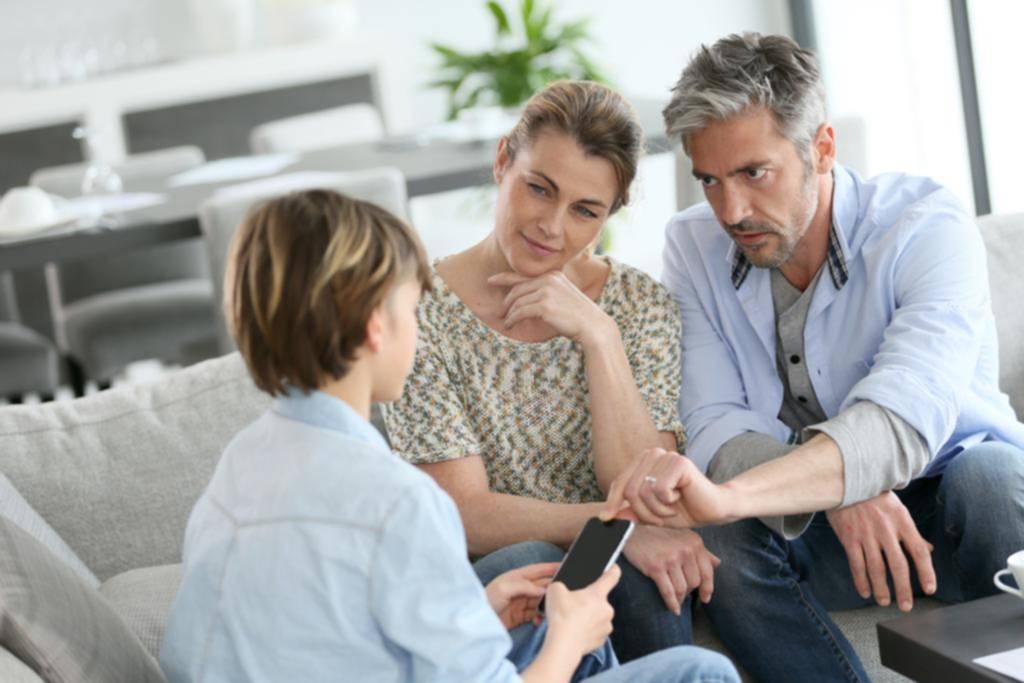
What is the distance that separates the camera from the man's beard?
2.15 m

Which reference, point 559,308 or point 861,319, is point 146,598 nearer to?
point 559,308

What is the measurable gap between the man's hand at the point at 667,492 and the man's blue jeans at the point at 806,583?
15cm

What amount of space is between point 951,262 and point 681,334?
41 centimetres

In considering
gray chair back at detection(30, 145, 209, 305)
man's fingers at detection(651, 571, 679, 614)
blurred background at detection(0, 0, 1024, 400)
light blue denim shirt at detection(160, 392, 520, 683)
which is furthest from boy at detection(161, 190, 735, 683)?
gray chair back at detection(30, 145, 209, 305)

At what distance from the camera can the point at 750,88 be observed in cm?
210

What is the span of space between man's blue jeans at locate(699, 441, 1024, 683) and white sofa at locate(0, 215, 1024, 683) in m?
0.08

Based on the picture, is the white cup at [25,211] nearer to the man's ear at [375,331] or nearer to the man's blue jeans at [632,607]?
the man's blue jeans at [632,607]

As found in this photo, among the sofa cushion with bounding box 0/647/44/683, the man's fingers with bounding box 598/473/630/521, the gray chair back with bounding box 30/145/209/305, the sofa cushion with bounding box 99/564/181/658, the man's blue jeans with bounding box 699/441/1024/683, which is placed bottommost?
the man's blue jeans with bounding box 699/441/1024/683

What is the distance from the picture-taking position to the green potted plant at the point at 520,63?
18.8ft

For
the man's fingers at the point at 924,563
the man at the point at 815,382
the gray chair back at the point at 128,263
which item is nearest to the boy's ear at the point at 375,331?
the man at the point at 815,382

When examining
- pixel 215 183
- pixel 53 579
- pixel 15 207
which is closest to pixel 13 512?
pixel 53 579

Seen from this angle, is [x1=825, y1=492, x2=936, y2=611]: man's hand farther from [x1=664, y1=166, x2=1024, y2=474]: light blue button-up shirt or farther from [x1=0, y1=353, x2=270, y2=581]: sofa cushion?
[x1=0, y1=353, x2=270, y2=581]: sofa cushion

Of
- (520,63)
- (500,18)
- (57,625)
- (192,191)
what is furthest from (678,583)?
(500,18)

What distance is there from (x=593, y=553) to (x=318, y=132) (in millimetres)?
3631
